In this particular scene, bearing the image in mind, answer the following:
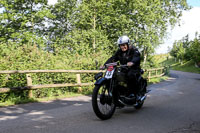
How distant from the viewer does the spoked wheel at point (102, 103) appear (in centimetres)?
459

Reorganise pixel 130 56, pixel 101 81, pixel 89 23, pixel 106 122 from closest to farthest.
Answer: pixel 106 122
pixel 101 81
pixel 130 56
pixel 89 23

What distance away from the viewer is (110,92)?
16.1 feet

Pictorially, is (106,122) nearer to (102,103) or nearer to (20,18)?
(102,103)

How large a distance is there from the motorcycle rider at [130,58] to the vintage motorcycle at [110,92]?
18 centimetres

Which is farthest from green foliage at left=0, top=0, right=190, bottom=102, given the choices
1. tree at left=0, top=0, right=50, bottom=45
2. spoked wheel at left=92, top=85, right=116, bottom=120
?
spoked wheel at left=92, top=85, right=116, bottom=120

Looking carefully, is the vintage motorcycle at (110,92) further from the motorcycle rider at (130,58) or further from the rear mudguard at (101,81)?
the motorcycle rider at (130,58)

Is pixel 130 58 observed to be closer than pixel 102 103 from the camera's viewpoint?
No

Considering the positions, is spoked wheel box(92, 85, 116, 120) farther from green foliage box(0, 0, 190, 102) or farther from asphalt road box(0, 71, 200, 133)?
green foliage box(0, 0, 190, 102)

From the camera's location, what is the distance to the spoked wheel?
4594 millimetres

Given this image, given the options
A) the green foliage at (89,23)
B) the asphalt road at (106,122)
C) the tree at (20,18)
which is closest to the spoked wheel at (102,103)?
the asphalt road at (106,122)

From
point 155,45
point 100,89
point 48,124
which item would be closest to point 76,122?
point 48,124

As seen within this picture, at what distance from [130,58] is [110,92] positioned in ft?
4.03

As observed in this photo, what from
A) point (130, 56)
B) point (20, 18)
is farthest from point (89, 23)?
point (130, 56)

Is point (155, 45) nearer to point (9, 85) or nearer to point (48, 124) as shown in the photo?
point (9, 85)
